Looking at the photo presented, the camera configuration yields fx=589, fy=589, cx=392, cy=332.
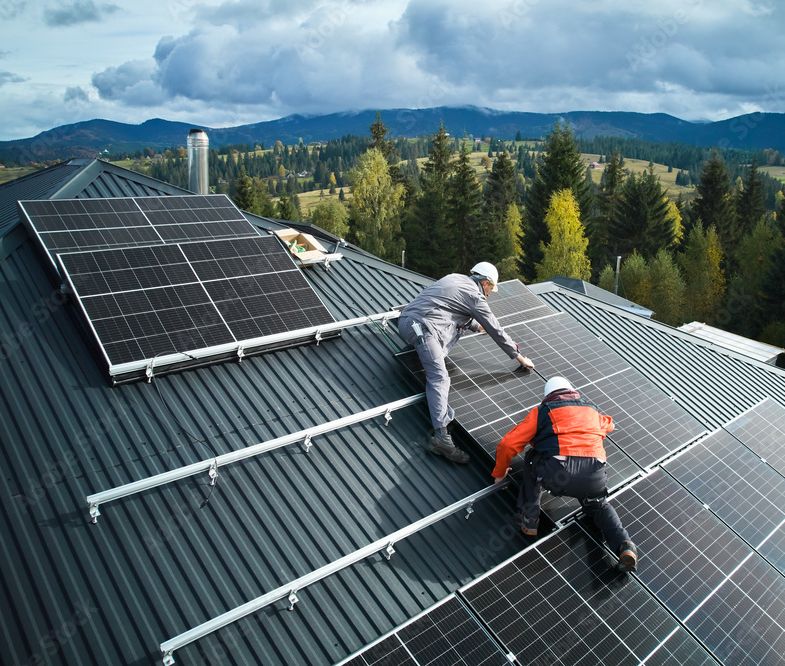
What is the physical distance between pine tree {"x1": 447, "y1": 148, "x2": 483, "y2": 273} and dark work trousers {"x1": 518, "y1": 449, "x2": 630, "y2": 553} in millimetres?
56110

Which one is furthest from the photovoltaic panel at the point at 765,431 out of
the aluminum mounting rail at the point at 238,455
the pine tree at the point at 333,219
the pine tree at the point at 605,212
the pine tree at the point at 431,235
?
the pine tree at the point at 333,219

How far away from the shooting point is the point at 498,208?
8044 cm

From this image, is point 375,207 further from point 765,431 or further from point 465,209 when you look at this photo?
point 765,431

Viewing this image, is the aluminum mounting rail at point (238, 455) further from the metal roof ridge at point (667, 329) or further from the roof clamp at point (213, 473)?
the metal roof ridge at point (667, 329)

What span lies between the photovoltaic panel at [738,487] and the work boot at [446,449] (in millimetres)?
3675

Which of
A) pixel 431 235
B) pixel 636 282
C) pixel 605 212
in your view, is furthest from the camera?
pixel 605 212

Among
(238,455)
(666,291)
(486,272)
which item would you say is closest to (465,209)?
(666,291)

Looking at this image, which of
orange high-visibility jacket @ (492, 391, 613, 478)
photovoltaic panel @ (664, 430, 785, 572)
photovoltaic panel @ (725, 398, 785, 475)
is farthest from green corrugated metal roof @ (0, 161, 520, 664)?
photovoltaic panel @ (725, 398, 785, 475)

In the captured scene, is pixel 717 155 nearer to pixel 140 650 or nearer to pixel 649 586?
pixel 649 586

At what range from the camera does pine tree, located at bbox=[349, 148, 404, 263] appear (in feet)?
202

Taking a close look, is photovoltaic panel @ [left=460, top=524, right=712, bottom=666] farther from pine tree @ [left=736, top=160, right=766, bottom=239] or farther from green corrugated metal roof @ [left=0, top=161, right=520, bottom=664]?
pine tree @ [left=736, top=160, right=766, bottom=239]

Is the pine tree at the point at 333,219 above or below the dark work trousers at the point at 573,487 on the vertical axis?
below

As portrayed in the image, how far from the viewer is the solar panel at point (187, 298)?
9.57m

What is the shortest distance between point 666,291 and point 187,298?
157 ft
